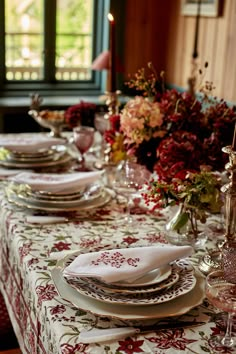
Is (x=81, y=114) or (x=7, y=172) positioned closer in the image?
(x=7, y=172)

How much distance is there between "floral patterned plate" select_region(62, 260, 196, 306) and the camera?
1058 mm

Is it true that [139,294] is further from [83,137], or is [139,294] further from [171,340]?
[83,137]

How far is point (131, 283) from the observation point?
3.64ft

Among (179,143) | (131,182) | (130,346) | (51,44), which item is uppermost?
(51,44)

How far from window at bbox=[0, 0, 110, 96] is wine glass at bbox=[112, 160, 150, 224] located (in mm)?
2613

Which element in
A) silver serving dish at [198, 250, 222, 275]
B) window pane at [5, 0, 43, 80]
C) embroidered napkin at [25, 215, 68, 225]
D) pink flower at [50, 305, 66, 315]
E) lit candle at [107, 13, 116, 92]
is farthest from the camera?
window pane at [5, 0, 43, 80]

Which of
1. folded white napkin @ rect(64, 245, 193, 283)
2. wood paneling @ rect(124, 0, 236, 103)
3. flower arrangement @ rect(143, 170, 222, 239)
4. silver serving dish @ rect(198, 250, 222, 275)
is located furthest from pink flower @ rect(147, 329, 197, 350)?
wood paneling @ rect(124, 0, 236, 103)

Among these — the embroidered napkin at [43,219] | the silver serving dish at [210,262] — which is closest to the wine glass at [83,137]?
the embroidered napkin at [43,219]

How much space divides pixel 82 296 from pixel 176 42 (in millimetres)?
3181

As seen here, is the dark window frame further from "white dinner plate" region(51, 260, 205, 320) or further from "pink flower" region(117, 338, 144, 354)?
"pink flower" region(117, 338, 144, 354)

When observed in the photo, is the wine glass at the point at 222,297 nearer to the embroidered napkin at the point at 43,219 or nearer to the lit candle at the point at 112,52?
the embroidered napkin at the point at 43,219

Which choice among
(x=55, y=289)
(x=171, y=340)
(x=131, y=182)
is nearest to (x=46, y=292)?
(x=55, y=289)

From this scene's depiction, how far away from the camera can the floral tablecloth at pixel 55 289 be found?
0.99 metres

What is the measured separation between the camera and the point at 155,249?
1.18 metres
